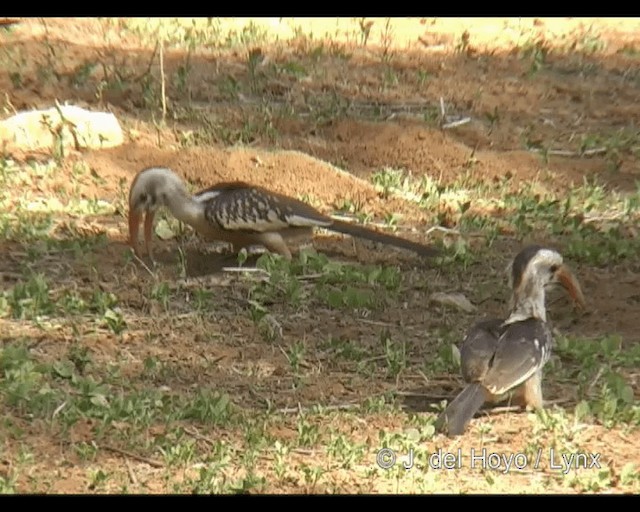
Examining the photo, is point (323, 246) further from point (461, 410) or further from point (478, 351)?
point (461, 410)

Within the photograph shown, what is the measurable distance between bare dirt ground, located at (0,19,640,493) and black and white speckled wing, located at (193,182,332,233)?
0.29 meters

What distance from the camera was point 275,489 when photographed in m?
5.99

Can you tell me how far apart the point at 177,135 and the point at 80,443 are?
4.65m

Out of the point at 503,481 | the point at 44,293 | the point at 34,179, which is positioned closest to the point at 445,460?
the point at 503,481

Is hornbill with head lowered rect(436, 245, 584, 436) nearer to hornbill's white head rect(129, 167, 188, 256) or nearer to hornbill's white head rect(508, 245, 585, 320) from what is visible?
hornbill's white head rect(508, 245, 585, 320)

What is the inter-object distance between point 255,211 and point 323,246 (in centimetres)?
59

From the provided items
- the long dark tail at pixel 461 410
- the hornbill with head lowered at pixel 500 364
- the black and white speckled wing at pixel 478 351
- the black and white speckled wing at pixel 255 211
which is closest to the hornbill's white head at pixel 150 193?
the black and white speckled wing at pixel 255 211

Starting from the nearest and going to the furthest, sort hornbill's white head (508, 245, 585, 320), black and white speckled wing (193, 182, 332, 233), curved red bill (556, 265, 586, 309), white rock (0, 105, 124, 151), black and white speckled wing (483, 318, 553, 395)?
black and white speckled wing (483, 318, 553, 395) → hornbill's white head (508, 245, 585, 320) → curved red bill (556, 265, 586, 309) → black and white speckled wing (193, 182, 332, 233) → white rock (0, 105, 124, 151)

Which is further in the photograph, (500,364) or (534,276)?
(534,276)

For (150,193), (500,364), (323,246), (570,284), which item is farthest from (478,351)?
(150,193)

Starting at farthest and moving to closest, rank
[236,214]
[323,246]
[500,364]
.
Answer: [323,246] < [236,214] < [500,364]

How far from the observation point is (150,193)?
9062mm

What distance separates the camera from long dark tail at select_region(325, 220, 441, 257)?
29.3 feet

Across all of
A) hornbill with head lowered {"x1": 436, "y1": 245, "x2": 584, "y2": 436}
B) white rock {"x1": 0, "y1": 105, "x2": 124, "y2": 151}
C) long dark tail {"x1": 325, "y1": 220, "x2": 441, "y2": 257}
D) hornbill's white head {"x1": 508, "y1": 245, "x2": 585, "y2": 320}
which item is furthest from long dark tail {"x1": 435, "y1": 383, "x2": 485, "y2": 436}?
white rock {"x1": 0, "y1": 105, "x2": 124, "y2": 151}
